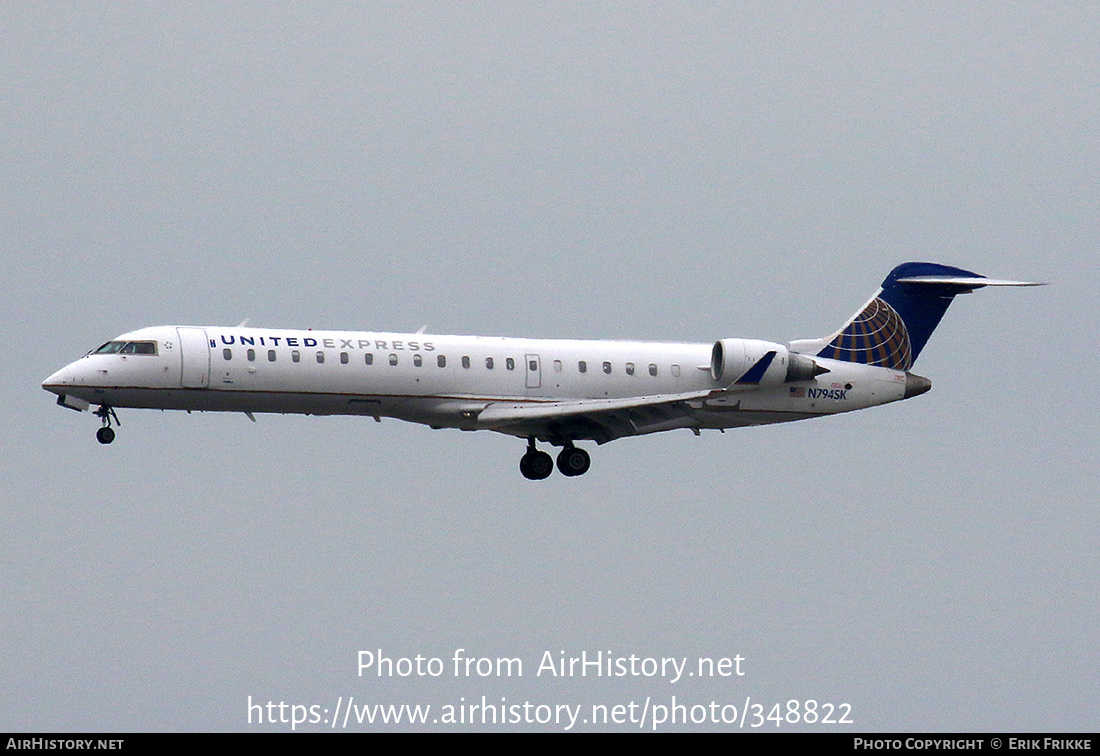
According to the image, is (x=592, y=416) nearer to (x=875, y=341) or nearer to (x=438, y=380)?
(x=438, y=380)

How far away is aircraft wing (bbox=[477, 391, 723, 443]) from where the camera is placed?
41.0 meters

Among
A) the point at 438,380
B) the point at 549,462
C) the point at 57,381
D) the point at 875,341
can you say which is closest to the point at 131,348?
the point at 57,381

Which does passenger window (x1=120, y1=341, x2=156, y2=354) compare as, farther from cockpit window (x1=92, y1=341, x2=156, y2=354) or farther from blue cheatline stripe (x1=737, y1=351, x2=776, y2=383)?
blue cheatline stripe (x1=737, y1=351, x2=776, y2=383)

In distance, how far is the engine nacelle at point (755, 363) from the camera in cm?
4284

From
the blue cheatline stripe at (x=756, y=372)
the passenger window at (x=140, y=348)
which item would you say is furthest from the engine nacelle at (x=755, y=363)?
the passenger window at (x=140, y=348)

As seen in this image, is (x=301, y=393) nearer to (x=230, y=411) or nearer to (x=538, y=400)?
(x=230, y=411)

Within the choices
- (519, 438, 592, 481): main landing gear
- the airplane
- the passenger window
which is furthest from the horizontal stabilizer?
the passenger window

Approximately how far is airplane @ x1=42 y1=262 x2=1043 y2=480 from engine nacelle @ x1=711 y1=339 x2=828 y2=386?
0.13 ft

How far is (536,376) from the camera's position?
4231 cm

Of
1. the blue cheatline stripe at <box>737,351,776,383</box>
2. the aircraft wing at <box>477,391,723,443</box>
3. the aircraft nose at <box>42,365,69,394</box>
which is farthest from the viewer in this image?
the blue cheatline stripe at <box>737,351,776,383</box>

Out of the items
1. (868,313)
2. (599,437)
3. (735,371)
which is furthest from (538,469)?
(868,313)

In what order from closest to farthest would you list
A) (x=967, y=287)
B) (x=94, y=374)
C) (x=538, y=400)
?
(x=94, y=374)
(x=538, y=400)
(x=967, y=287)

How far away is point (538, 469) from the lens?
43.2 meters

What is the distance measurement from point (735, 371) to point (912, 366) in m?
5.99
